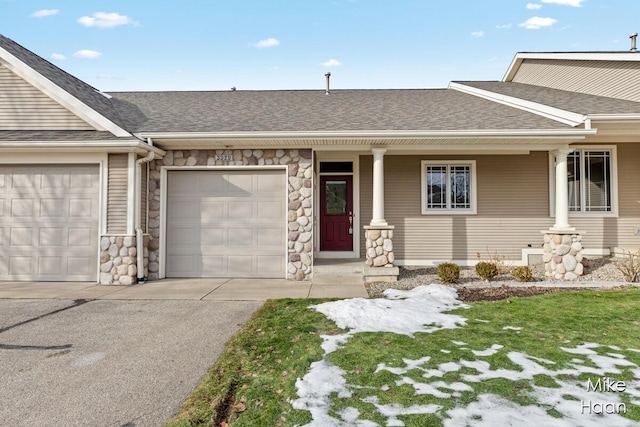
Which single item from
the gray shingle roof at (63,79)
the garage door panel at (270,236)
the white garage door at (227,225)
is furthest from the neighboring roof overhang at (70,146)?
the garage door panel at (270,236)

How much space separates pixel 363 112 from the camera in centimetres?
909

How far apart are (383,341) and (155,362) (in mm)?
2283

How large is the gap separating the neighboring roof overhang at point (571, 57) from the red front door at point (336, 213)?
7.34 m

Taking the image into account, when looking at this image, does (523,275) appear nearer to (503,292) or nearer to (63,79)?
(503,292)

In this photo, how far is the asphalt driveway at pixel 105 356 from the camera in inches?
102

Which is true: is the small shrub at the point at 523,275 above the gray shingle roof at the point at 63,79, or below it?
below

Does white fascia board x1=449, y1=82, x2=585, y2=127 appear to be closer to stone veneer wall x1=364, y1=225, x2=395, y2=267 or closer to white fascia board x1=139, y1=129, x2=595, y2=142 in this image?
white fascia board x1=139, y1=129, x2=595, y2=142

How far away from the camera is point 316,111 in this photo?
9.22 m

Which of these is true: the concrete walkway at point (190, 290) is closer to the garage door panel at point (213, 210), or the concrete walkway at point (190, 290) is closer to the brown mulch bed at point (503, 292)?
the garage door panel at point (213, 210)

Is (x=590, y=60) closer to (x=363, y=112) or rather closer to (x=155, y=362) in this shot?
(x=363, y=112)

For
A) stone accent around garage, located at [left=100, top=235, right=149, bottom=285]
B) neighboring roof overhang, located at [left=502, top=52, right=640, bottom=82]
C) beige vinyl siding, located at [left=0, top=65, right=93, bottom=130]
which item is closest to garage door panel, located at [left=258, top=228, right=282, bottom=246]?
stone accent around garage, located at [left=100, top=235, right=149, bottom=285]

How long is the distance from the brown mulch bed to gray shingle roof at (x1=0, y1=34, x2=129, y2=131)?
7.89m

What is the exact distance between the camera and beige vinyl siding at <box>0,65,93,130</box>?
768 cm

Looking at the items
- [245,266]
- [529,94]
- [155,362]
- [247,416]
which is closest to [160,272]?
[245,266]
